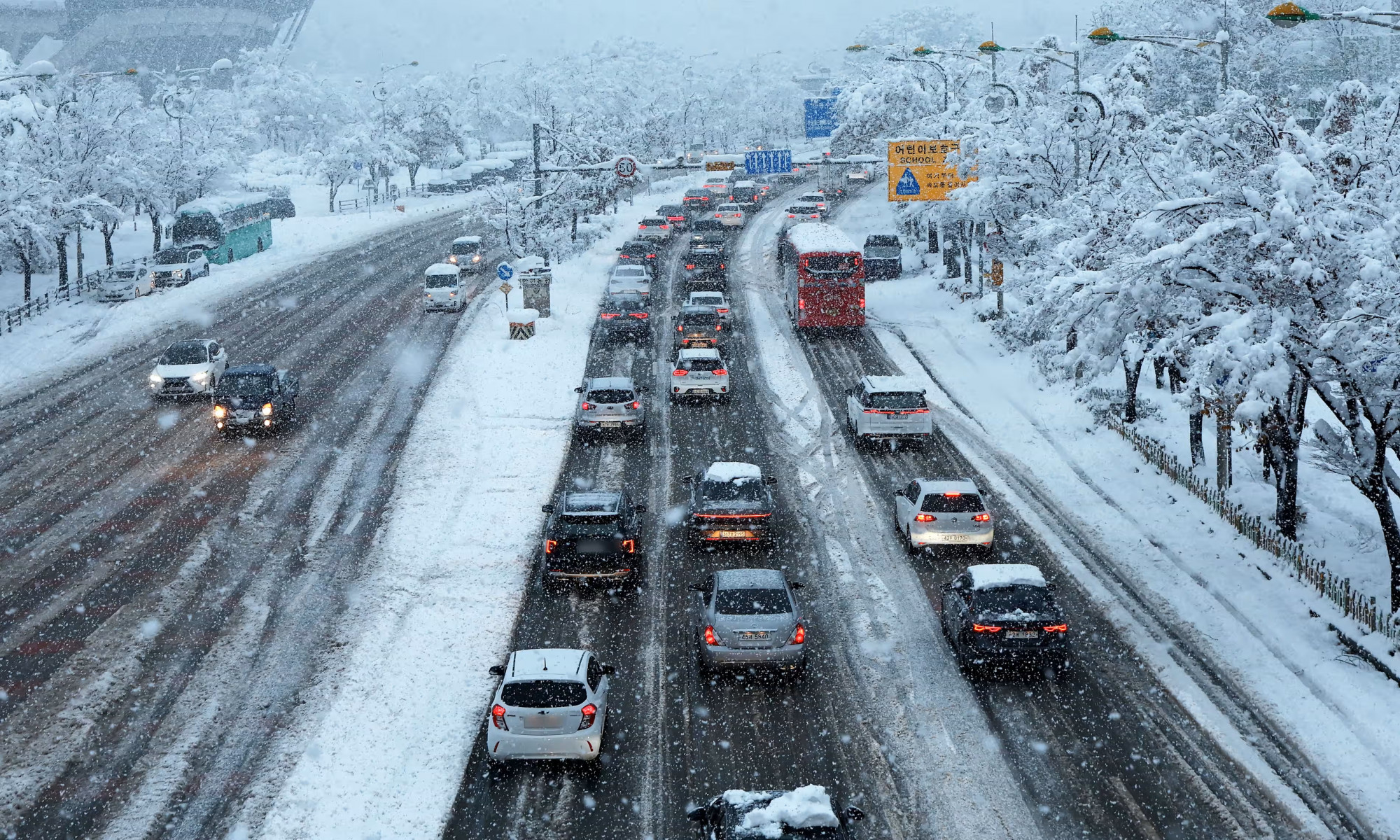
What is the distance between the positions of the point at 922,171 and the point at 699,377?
35.0 ft

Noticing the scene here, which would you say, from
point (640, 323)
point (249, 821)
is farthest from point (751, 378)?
point (249, 821)

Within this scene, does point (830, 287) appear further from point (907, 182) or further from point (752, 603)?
point (752, 603)

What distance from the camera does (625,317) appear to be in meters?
45.5

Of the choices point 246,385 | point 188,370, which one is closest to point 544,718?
point 246,385

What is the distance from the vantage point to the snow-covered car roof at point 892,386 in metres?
30.8

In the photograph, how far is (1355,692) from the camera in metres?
16.9

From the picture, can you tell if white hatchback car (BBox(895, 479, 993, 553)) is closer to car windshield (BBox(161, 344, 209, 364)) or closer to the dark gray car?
the dark gray car

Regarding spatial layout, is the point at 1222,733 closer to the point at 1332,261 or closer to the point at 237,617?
the point at 1332,261

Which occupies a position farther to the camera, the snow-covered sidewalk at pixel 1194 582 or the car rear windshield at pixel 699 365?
the car rear windshield at pixel 699 365

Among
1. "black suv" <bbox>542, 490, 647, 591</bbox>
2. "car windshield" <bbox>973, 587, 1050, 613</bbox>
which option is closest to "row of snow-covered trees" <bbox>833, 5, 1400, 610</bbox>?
"car windshield" <bbox>973, 587, 1050, 613</bbox>

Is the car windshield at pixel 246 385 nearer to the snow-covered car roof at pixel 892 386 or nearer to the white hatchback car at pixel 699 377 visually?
the white hatchback car at pixel 699 377

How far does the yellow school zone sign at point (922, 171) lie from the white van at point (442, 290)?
64.1ft

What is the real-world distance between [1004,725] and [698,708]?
4.07m

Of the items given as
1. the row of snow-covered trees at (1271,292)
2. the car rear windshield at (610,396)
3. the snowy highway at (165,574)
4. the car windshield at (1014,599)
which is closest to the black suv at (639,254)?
the snowy highway at (165,574)
